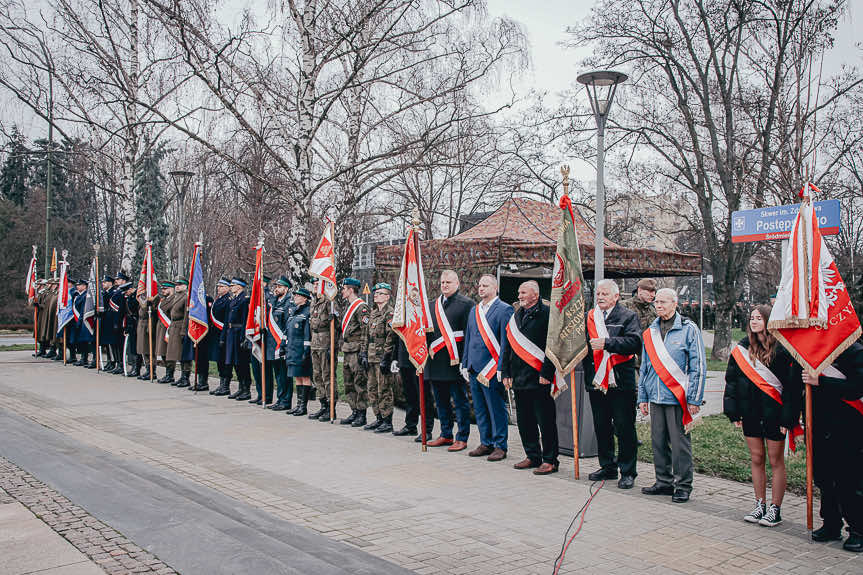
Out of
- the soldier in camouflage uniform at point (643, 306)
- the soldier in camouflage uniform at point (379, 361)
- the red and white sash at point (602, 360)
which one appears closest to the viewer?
the red and white sash at point (602, 360)

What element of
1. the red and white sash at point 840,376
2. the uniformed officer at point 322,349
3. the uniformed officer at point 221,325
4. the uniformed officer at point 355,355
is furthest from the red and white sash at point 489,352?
the uniformed officer at point 221,325

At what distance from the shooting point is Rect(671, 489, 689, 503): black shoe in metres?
6.95

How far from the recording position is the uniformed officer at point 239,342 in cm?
1407

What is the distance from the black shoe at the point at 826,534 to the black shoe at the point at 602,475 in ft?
7.75

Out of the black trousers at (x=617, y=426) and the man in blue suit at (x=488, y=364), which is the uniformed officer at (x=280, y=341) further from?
the black trousers at (x=617, y=426)

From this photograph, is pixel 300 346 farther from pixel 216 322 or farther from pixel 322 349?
pixel 216 322

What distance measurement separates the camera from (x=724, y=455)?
9016 millimetres

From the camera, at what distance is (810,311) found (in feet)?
19.5

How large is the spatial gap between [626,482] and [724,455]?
2.17 m

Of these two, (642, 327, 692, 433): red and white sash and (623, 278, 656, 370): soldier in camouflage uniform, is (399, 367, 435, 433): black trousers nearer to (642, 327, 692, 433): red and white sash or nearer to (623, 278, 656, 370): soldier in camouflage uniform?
(623, 278, 656, 370): soldier in camouflage uniform

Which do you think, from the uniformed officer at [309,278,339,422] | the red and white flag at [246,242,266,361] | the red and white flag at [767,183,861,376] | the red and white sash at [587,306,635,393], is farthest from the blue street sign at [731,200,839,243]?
the red and white flag at [246,242,266,361]

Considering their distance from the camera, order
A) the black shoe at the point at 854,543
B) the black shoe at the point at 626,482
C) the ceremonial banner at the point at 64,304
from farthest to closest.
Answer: the ceremonial banner at the point at 64,304, the black shoe at the point at 626,482, the black shoe at the point at 854,543

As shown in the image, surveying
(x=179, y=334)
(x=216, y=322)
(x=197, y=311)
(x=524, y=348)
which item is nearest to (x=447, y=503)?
(x=524, y=348)

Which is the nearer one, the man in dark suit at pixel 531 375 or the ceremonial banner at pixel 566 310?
the ceremonial banner at pixel 566 310
